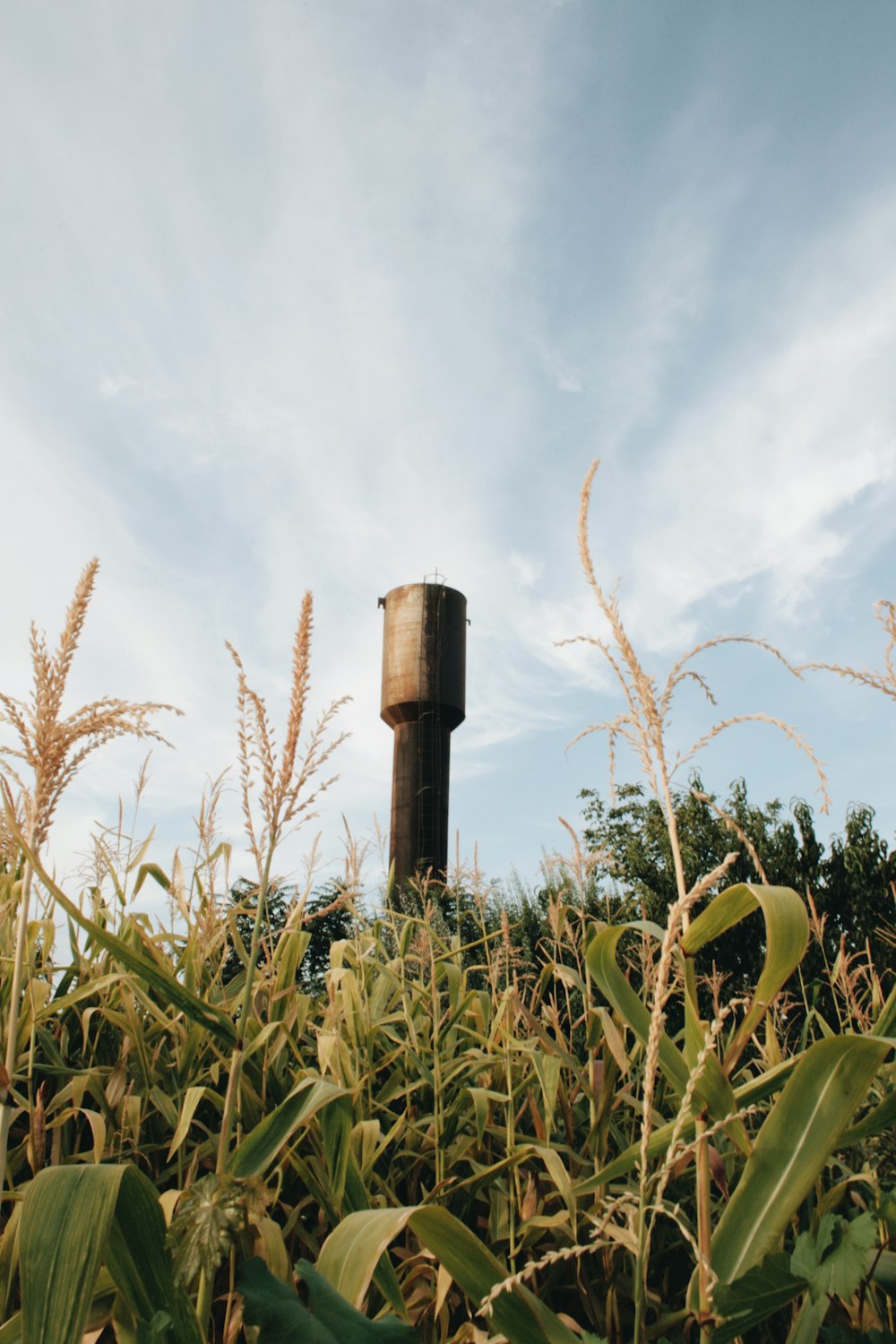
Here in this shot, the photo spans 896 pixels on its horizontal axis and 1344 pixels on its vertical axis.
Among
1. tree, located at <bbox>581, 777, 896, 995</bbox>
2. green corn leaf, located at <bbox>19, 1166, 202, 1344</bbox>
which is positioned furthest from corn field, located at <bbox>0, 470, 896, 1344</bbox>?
tree, located at <bbox>581, 777, 896, 995</bbox>

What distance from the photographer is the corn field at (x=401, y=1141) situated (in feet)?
3.25

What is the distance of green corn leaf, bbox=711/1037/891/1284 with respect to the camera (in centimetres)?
112

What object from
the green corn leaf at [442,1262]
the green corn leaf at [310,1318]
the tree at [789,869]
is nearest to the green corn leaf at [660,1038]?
the green corn leaf at [442,1262]

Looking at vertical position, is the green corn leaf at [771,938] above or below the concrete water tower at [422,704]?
below

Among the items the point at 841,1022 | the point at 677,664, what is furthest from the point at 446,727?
the point at 677,664

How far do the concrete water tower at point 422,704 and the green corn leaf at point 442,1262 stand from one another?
42.9ft

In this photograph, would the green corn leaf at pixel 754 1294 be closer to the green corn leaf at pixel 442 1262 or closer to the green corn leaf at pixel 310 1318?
the green corn leaf at pixel 442 1262

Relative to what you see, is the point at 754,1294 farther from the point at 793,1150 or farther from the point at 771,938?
the point at 771,938

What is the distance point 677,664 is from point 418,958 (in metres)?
1.18

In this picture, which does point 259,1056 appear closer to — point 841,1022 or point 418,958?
point 418,958

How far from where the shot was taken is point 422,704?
1534cm

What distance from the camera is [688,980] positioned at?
1.10 m

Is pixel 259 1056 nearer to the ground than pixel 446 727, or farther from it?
nearer to the ground

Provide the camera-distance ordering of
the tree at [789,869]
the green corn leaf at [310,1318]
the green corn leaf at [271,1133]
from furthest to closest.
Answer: the tree at [789,869] < the green corn leaf at [271,1133] < the green corn leaf at [310,1318]
